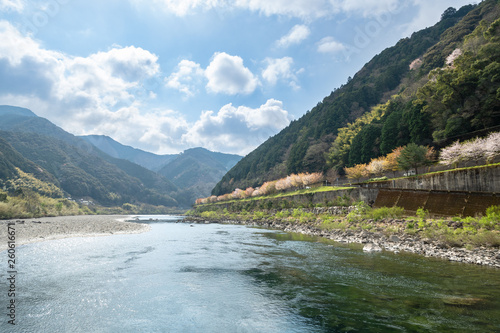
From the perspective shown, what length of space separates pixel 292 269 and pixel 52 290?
11.0 meters

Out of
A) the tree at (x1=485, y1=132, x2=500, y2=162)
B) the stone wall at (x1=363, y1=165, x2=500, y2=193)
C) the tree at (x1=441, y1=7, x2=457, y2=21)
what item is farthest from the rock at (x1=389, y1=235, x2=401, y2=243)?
the tree at (x1=441, y1=7, x2=457, y2=21)

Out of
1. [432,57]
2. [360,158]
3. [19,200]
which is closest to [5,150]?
[19,200]

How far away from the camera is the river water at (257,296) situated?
7508 mm

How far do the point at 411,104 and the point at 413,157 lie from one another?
74.9ft

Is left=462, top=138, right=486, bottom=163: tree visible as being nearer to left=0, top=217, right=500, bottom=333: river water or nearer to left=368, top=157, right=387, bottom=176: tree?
left=368, top=157, right=387, bottom=176: tree

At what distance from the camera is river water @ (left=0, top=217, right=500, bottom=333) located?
296 inches

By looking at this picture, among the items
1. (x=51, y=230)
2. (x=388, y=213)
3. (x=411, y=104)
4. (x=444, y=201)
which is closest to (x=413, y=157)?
(x=388, y=213)

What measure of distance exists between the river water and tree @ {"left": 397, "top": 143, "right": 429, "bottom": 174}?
2435 cm

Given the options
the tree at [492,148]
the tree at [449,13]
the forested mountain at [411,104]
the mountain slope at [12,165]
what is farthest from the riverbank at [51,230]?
the tree at [449,13]

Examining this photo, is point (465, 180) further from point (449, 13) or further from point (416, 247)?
point (449, 13)

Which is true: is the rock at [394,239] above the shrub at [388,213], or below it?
below

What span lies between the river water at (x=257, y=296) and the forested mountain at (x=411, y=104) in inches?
1426

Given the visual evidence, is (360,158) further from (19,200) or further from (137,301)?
(19,200)

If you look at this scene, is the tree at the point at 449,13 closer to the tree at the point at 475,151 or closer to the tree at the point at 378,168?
the tree at the point at 378,168
